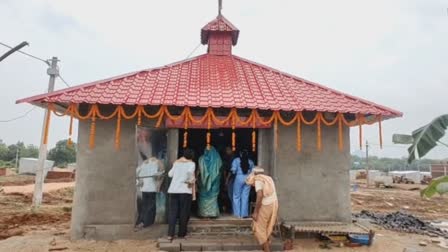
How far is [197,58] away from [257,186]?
5.02 m

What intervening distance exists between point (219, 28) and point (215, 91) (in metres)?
3.76

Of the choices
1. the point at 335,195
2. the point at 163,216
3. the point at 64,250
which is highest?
the point at 335,195

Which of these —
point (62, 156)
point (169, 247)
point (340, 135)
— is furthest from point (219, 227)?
point (62, 156)

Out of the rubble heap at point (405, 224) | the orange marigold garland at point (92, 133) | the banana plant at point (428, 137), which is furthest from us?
the rubble heap at point (405, 224)

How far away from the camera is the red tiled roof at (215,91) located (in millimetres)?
7190

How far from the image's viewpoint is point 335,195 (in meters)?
7.93

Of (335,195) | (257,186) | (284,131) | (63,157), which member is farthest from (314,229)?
(63,157)

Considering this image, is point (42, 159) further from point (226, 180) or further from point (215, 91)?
point (215, 91)

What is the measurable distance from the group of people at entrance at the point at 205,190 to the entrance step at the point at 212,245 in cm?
26

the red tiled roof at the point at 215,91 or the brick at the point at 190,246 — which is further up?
the red tiled roof at the point at 215,91

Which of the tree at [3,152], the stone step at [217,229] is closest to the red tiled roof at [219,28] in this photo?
the stone step at [217,229]

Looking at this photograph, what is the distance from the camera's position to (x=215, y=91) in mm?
7922

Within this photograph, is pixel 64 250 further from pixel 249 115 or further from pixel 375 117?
pixel 375 117

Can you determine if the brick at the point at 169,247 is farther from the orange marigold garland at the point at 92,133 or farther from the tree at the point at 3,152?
the tree at the point at 3,152
